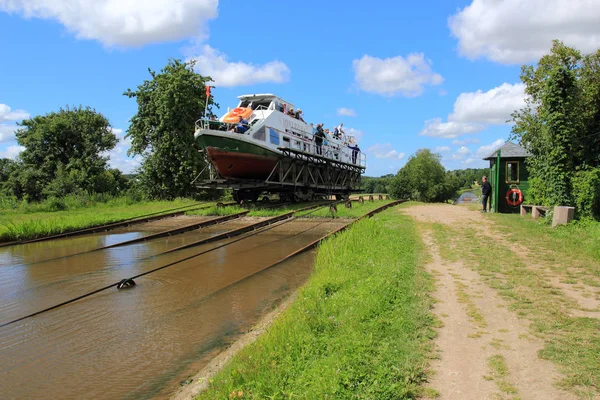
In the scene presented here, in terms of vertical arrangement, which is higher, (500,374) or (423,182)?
(423,182)

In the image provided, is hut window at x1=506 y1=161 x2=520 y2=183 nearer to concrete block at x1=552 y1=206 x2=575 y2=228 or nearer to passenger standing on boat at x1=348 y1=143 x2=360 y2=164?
concrete block at x1=552 y1=206 x2=575 y2=228

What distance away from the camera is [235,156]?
18188 millimetres

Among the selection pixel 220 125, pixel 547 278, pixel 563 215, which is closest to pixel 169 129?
pixel 220 125

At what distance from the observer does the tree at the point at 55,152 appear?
30.2m

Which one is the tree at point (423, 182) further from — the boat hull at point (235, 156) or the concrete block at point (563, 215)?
the concrete block at point (563, 215)

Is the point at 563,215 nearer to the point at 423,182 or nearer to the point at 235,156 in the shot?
the point at 235,156

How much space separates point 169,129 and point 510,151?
18.7 meters

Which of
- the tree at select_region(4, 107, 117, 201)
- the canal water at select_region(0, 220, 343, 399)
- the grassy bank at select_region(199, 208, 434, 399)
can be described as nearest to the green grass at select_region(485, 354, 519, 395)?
the grassy bank at select_region(199, 208, 434, 399)

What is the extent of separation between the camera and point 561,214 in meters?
11.5

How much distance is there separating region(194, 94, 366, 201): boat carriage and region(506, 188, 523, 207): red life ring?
9.43 meters

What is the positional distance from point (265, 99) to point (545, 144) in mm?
12430

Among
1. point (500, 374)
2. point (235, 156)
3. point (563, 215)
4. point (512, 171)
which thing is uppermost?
point (235, 156)

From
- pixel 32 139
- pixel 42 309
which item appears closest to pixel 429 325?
pixel 42 309

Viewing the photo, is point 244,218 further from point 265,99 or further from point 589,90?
point 589,90
